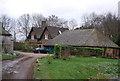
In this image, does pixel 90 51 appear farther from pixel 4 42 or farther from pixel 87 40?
pixel 4 42

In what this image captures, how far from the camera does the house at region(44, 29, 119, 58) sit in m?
34.4

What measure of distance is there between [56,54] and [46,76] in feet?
38.3

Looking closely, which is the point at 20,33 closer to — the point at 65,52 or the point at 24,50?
the point at 24,50

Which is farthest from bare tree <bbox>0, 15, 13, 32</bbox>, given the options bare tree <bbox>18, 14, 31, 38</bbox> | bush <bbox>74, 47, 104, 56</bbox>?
bush <bbox>74, 47, 104, 56</bbox>

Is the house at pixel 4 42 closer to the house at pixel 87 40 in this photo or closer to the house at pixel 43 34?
the house at pixel 87 40

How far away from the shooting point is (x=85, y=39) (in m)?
36.4

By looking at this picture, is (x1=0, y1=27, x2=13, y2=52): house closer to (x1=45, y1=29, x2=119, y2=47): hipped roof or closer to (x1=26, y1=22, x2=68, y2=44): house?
(x1=45, y1=29, x2=119, y2=47): hipped roof

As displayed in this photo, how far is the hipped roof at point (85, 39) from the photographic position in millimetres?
34844

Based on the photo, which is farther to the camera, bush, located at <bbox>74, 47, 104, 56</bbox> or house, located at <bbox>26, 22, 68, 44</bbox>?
house, located at <bbox>26, 22, 68, 44</bbox>

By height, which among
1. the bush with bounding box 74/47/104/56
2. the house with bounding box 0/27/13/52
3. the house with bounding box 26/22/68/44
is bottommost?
the bush with bounding box 74/47/104/56

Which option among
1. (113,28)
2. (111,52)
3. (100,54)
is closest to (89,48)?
(100,54)

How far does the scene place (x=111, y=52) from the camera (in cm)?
3509

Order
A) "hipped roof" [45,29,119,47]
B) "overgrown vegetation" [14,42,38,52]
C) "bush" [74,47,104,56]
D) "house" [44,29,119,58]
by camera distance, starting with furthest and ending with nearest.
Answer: "overgrown vegetation" [14,42,38,52] < "hipped roof" [45,29,119,47] < "house" [44,29,119,58] < "bush" [74,47,104,56]

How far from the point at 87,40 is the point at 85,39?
75 cm
